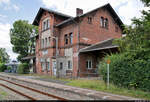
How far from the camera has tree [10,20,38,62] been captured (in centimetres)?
4509

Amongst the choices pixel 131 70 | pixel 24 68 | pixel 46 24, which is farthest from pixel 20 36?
pixel 131 70

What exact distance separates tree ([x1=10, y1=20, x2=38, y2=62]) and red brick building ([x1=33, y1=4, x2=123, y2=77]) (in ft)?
69.4

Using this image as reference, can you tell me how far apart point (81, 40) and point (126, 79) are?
11.1 meters

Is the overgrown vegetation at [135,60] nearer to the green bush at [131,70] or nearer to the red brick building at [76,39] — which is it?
the green bush at [131,70]

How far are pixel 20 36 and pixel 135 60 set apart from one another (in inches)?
1677

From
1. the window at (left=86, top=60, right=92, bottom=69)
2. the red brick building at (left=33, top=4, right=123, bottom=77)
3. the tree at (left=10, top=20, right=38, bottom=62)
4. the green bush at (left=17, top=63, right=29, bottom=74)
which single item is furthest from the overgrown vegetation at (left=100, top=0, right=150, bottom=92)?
the tree at (left=10, top=20, right=38, bottom=62)

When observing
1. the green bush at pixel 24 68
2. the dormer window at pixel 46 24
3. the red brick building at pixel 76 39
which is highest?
the dormer window at pixel 46 24

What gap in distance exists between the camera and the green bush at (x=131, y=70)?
8555 mm

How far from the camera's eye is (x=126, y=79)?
31.6 feet

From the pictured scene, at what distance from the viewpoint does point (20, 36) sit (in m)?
45.8

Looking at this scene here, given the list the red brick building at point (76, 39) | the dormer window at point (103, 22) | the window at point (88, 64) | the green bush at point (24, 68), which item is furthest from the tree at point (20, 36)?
the window at point (88, 64)

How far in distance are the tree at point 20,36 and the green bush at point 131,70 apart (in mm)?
40003

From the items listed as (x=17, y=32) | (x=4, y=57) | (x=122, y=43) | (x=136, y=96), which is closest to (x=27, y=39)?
(x=17, y=32)

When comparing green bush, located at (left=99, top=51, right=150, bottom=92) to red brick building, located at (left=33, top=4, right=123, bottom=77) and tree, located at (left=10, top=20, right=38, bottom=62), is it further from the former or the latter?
tree, located at (left=10, top=20, right=38, bottom=62)
